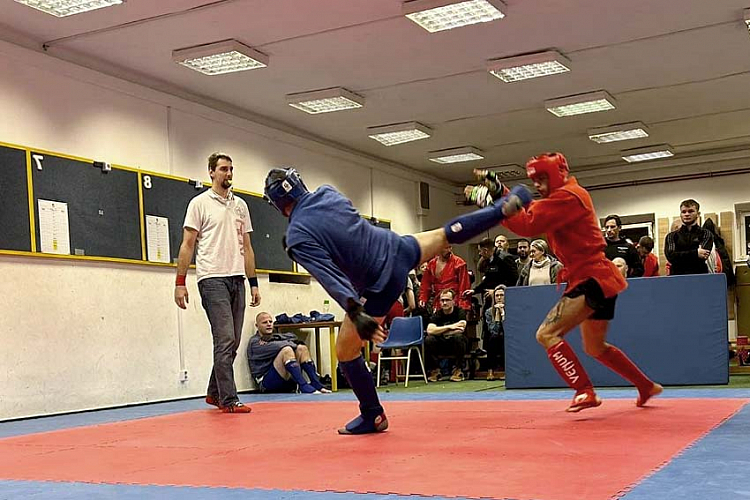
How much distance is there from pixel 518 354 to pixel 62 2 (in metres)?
5.59

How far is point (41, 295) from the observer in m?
8.34

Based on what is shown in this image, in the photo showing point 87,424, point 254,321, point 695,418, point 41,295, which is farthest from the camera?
point 254,321

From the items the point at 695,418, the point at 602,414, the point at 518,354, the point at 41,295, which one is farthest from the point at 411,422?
the point at 41,295

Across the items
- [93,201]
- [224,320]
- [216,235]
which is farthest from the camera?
[93,201]

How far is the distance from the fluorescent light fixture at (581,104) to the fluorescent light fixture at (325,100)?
9.14 ft

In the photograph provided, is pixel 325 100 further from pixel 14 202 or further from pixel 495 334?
pixel 14 202

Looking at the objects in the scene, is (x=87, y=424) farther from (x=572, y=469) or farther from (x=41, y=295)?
(x=572, y=469)

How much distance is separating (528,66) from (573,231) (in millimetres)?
5390

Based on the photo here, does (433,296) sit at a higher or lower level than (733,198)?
lower

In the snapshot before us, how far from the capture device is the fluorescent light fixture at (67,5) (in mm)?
7617

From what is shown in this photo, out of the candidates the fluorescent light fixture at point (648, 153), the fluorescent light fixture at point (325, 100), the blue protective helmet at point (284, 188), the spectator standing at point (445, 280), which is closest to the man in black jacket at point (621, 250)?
the spectator standing at point (445, 280)

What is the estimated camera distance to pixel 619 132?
1384cm

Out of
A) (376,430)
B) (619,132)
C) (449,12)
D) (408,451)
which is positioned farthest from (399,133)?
(408,451)

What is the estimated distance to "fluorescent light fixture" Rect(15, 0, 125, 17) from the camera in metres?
7.62
